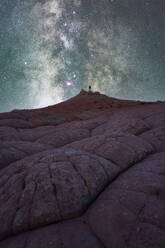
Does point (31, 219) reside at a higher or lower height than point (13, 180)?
lower

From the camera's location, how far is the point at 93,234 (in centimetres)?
172

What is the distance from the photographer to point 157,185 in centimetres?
215

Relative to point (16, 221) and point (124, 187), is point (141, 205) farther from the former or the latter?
point (16, 221)

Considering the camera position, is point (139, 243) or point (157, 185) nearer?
point (139, 243)

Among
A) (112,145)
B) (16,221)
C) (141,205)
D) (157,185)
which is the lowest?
(16,221)

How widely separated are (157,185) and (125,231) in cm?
93

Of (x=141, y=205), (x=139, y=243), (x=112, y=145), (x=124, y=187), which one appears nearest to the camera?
(x=139, y=243)

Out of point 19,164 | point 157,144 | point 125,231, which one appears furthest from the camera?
point 157,144

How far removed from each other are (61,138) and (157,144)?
3.55 m

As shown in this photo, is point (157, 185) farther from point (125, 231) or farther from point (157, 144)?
point (157, 144)

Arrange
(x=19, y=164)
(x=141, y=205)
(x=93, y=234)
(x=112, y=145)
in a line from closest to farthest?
(x=93, y=234)
(x=141, y=205)
(x=19, y=164)
(x=112, y=145)

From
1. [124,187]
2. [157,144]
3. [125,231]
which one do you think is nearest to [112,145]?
[124,187]

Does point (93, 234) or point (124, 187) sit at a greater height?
point (124, 187)

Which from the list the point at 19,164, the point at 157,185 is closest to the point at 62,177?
the point at 19,164
